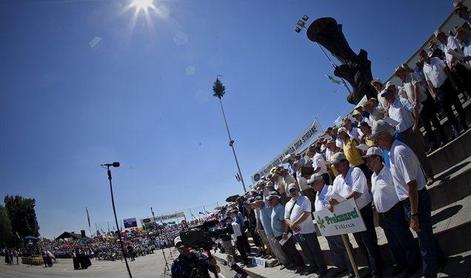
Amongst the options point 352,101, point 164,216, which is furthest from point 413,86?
point 164,216

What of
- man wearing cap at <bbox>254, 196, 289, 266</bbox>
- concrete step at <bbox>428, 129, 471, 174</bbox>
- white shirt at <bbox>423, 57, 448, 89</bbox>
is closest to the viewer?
concrete step at <bbox>428, 129, 471, 174</bbox>

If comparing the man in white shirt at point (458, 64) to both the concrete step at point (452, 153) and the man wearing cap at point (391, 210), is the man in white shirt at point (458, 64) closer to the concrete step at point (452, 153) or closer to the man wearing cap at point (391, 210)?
the concrete step at point (452, 153)

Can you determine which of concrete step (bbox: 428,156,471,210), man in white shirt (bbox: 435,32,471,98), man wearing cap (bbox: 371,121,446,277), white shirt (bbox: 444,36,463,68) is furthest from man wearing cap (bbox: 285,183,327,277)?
white shirt (bbox: 444,36,463,68)

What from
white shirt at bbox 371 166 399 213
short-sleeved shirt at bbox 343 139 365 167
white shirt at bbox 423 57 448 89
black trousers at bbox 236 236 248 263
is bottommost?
black trousers at bbox 236 236 248 263

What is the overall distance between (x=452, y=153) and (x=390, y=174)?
302cm

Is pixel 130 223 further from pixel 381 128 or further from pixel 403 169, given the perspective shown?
pixel 403 169

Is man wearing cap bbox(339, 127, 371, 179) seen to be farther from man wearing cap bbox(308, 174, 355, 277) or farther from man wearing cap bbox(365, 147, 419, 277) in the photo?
man wearing cap bbox(365, 147, 419, 277)

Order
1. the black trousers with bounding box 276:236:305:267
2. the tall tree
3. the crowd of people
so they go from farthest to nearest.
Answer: the tall tree
the black trousers with bounding box 276:236:305:267
the crowd of people

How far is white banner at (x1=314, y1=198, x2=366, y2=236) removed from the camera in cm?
429

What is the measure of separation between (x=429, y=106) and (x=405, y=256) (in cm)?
391

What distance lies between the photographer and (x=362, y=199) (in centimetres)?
467

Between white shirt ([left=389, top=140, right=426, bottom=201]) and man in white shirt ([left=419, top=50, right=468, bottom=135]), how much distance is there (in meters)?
3.65

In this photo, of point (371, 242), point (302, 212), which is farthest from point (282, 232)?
point (371, 242)

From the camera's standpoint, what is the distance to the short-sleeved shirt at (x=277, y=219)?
7.57m
